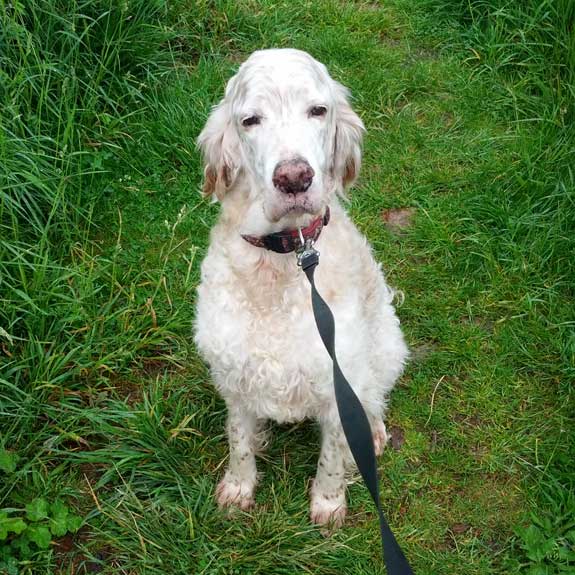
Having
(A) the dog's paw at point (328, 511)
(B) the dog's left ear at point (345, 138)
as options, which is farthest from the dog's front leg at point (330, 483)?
(B) the dog's left ear at point (345, 138)

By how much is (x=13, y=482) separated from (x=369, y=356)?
5.16 feet

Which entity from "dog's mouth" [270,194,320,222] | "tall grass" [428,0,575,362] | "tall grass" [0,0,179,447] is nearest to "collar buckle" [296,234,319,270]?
"dog's mouth" [270,194,320,222]

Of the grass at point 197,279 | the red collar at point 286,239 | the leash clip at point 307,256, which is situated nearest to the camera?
the leash clip at point 307,256

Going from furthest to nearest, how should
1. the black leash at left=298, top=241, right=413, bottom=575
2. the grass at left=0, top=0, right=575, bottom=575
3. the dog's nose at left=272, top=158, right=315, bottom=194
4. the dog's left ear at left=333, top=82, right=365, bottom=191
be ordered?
the grass at left=0, top=0, right=575, bottom=575, the dog's left ear at left=333, top=82, right=365, bottom=191, the dog's nose at left=272, top=158, right=315, bottom=194, the black leash at left=298, top=241, right=413, bottom=575

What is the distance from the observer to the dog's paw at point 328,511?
3195 millimetres

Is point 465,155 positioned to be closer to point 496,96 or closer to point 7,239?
point 496,96

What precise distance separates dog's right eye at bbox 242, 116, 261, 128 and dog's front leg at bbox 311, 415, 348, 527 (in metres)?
1.22

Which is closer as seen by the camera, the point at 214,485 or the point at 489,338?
the point at 214,485

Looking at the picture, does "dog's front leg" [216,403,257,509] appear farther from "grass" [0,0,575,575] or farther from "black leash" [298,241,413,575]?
"black leash" [298,241,413,575]

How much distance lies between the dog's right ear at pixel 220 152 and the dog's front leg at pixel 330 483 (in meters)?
1.03

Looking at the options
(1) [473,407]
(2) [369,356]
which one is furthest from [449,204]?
(2) [369,356]

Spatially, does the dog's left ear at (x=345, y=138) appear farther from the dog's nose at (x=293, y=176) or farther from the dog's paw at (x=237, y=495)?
the dog's paw at (x=237, y=495)

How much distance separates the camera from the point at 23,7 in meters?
3.74

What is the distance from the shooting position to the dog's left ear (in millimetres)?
2775
